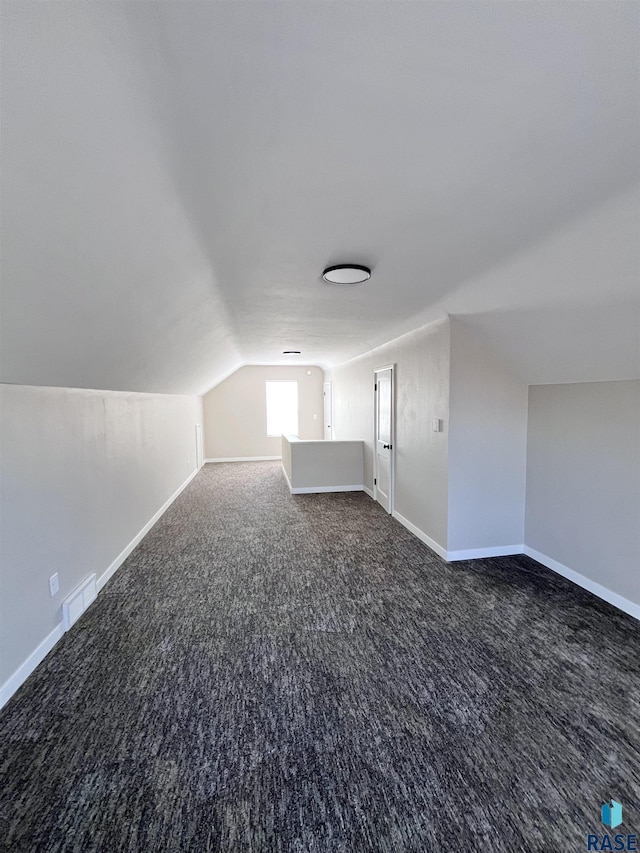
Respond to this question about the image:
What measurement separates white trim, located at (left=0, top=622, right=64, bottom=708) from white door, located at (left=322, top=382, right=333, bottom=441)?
6.45 meters

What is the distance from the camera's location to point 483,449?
3463mm

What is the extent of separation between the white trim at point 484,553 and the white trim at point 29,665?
3027 mm

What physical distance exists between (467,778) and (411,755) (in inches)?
8.8

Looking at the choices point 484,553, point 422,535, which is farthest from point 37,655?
point 484,553

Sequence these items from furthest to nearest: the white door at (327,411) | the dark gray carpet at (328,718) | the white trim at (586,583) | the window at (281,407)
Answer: the window at (281,407), the white door at (327,411), the white trim at (586,583), the dark gray carpet at (328,718)

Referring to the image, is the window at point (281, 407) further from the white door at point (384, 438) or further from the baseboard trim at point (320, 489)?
the white door at point (384, 438)

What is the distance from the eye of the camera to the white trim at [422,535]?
11.7 feet

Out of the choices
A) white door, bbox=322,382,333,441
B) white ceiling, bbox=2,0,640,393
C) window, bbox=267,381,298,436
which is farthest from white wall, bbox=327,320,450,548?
window, bbox=267,381,298,436

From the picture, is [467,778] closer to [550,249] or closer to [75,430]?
[550,249]

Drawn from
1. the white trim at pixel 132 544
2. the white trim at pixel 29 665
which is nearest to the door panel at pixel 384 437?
the white trim at pixel 132 544

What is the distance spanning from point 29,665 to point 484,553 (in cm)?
348

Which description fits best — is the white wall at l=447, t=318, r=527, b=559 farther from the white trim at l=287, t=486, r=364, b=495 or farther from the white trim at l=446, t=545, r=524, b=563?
the white trim at l=287, t=486, r=364, b=495

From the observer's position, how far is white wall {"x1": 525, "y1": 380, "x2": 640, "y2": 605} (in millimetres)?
2654

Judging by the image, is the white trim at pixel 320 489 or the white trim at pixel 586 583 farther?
the white trim at pixel 320 489
